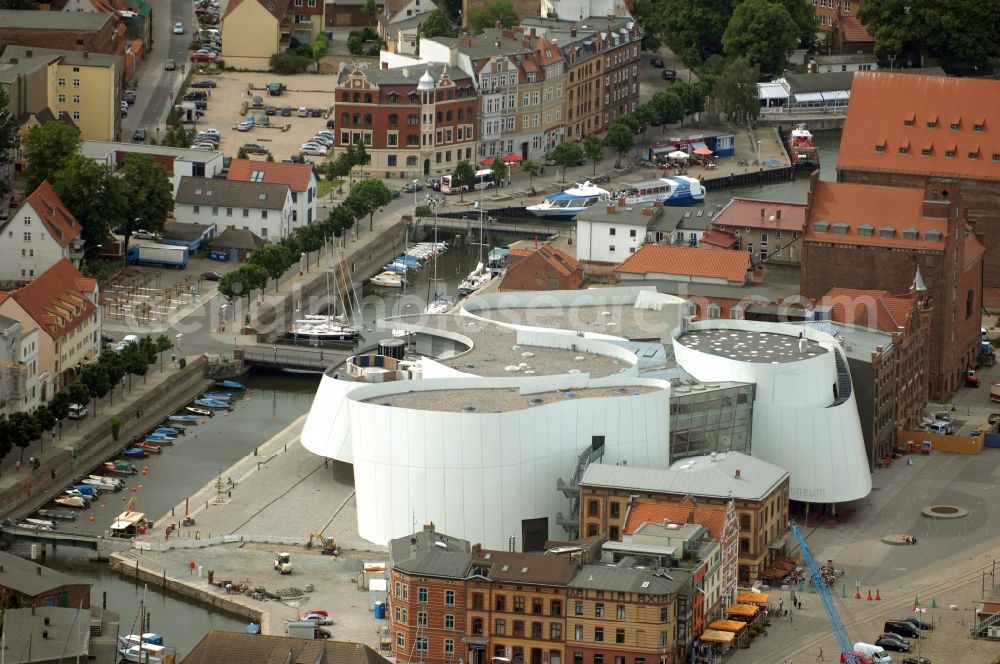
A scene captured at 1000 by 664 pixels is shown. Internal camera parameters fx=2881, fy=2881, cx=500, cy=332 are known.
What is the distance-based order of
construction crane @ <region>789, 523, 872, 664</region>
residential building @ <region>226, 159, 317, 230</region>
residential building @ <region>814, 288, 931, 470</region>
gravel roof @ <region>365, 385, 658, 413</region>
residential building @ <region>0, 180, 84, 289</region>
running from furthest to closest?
residential building @ <region>226, 159, 317, 230</region>
residential building @ <region>0, 180, 84, 289</region>
residential building @ <region>814, 288, 931, 470</region>
gravel roof @ <region>365, 385, 658, 413</region>
construction crane @ <region>789, 523, 872, 664</region>

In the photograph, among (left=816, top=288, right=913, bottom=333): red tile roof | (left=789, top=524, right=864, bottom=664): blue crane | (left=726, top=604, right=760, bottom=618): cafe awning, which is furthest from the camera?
(left=816, top=288, right=913, bottom=333): red tile roof

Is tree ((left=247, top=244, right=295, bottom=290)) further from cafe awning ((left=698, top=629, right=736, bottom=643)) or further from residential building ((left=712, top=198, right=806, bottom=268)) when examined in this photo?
cafe awning ((left=698, top=629, right=736, bottom=643))

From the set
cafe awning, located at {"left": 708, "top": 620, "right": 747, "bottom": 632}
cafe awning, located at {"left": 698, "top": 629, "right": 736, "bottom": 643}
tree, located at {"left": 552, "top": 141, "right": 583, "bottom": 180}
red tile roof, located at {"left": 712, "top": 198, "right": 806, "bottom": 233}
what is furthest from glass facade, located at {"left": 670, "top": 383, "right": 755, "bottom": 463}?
tree, located at {"left": 552, "top": 141, "right": 583, "bottom": 180}

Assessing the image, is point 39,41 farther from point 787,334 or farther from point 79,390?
point 787,334

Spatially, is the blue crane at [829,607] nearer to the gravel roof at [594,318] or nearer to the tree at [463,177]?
the gravel roof at [594,318]

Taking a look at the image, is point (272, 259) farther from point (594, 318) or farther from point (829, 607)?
point (829, 607)

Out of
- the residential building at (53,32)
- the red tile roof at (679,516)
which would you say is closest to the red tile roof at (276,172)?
the residential building at (53,32)

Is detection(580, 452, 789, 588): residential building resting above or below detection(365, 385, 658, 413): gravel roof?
below

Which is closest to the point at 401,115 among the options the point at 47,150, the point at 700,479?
the point at 47,150
